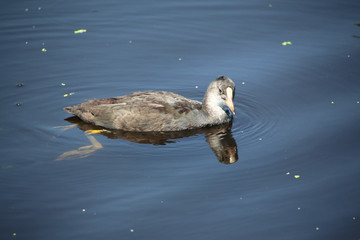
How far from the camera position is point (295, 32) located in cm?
1198

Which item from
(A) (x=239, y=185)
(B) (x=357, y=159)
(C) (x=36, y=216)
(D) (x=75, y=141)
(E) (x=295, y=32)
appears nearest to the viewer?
(C) (x=36, y=216)

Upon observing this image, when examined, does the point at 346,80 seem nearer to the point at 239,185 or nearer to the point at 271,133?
the point at 271,133

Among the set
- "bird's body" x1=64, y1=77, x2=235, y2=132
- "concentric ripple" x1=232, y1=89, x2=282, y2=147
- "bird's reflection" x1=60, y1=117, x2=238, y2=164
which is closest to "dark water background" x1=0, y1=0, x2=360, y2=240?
"concentric ripple" x1=232, y1=89, x2=282, y2=147

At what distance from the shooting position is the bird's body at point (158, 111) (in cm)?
872

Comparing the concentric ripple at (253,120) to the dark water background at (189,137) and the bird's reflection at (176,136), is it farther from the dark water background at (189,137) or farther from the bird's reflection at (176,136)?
the bird's reflection at (176,136)

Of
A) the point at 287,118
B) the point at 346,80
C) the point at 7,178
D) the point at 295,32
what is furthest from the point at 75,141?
the point at 295,32

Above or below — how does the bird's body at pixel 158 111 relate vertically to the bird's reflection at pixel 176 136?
above

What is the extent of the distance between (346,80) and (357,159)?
2.80 meters

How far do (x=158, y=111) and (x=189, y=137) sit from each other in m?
0.67

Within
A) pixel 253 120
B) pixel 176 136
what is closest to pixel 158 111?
pixel 176 136

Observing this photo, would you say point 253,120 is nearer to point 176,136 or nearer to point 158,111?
point 176,136

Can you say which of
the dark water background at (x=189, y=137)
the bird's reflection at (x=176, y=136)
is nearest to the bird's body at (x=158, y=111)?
the bird's reflection at (x=176, y=136)

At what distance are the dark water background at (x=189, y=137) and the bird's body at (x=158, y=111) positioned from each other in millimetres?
328

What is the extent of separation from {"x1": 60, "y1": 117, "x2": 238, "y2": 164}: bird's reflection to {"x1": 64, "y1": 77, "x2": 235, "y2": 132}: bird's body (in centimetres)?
9
